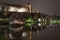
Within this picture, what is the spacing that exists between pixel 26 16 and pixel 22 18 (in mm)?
17

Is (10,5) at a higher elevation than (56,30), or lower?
higher

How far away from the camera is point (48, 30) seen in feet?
1.76

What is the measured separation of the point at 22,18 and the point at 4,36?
9 centimetres

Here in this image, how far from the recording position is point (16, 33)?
47 cm

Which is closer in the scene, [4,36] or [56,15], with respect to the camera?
[4,36]

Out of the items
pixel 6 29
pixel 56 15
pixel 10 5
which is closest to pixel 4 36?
pixel 6 29

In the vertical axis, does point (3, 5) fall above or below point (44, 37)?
above

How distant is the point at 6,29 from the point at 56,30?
0.68 feet

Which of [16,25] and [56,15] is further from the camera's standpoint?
[56,15]

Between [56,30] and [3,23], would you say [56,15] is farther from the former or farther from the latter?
[3,23]

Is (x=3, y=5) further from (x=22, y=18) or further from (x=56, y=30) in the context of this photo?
(x=56, y=30)

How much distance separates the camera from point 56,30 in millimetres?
544

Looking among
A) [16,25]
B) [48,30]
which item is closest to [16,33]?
[16,25]

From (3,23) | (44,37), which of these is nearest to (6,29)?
(3,23)
